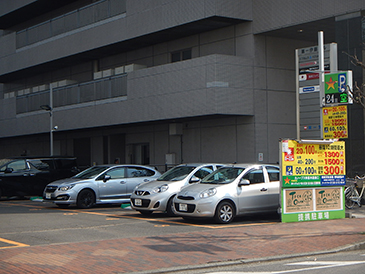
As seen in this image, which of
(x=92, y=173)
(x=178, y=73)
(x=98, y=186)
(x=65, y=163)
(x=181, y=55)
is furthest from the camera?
(x=181, y=55)

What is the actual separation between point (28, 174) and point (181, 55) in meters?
10.1

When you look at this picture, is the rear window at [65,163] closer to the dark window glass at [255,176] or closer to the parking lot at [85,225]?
the parking lot at [85,225]

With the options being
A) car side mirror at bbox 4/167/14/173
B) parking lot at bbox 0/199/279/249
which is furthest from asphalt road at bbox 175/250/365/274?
car side mirror at bbox 4/167/14/173

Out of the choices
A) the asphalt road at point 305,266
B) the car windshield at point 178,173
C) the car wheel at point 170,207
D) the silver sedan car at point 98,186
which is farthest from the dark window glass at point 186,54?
the asphalt road at point 305,266

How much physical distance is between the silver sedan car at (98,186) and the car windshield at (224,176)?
4980mm

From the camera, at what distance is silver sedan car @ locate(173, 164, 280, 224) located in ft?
46.2

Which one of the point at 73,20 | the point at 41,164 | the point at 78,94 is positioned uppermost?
the point at 73,20

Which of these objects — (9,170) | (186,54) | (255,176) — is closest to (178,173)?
(255,176)

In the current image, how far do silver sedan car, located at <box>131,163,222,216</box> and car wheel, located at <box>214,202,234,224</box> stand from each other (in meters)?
2.03

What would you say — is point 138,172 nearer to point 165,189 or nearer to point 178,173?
point 178,173

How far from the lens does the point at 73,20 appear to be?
33.3m

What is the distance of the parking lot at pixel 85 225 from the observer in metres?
12.0

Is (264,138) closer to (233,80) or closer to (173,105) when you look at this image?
(233,80)

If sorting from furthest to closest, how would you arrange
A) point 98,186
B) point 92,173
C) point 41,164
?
point 41,164 < point 92,173 < point 98,186
